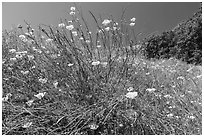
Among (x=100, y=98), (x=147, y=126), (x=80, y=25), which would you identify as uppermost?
(x=80, y=25)

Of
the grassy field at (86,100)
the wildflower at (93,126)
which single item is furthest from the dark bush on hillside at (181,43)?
the wildflower at (93,126)

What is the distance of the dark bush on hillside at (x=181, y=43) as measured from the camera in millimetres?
6973

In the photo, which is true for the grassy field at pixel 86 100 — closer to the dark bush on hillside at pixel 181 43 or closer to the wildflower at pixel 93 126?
the wildflower at pixel 93 126

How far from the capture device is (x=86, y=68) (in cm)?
261

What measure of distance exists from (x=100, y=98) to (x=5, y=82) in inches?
40.9

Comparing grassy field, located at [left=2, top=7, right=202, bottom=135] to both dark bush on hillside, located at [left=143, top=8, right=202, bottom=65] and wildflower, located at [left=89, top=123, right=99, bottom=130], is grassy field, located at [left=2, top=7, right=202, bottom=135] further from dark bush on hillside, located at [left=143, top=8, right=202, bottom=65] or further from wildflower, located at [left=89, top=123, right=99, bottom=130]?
dark bush on hillside, located at [left=143, top=8, right=202, bottom=65]

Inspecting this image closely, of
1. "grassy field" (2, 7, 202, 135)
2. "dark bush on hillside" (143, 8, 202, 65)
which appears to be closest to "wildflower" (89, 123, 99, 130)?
"grassy field" (2, 7, 202, 135)

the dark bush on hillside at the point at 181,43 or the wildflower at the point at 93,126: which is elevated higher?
the dark bush on hillside at the point at 181,43

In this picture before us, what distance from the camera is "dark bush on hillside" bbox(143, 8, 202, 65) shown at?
6973 mm

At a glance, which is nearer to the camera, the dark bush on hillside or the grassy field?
the grassy field

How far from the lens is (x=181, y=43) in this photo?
7.34m

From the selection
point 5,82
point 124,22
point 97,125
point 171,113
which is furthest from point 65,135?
point 124,22

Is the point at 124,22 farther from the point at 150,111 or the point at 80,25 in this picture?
the point at 150,111

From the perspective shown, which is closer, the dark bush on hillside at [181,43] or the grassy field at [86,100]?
the grassy field at [86,100]
